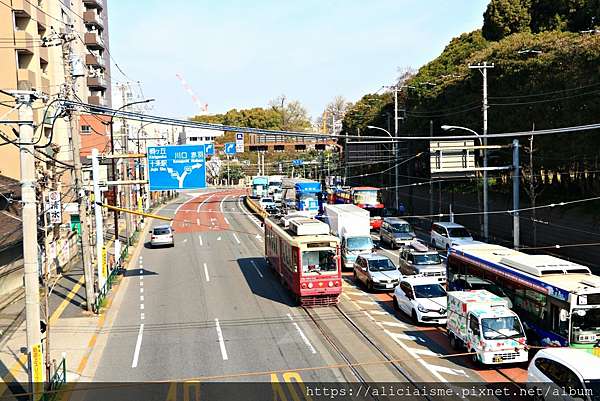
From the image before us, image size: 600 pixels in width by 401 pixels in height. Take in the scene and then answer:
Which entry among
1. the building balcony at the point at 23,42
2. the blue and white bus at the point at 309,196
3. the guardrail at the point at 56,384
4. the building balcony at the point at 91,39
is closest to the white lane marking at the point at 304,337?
the guardrail at the point at 56,384

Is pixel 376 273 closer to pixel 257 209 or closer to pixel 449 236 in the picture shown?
pixel 449 236

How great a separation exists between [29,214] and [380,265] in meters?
18.6

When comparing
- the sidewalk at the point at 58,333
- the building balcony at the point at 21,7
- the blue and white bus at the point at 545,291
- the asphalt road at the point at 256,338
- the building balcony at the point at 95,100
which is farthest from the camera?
the building balcony at the point at 95,100

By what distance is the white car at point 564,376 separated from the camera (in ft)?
41.8

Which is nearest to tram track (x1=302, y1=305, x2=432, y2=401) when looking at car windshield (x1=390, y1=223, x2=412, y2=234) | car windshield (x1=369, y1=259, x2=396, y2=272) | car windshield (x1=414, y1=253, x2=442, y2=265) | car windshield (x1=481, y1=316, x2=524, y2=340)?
car windshield (x1=481, y1=316, x2=524, y2=340)

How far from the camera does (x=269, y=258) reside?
1378 inches

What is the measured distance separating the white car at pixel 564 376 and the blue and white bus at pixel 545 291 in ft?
9.07

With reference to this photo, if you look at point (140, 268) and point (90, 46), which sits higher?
point (90, 46)

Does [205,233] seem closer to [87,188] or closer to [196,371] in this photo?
[87,188]

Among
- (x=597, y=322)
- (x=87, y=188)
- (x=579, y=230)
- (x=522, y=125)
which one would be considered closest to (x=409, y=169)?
(x=522, y=125)

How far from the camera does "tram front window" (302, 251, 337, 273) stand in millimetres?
25234

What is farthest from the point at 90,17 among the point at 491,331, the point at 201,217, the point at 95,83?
the point at 491,331

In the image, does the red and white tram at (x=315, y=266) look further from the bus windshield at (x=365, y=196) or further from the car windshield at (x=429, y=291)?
the bus windshield at (x=365, y=196)

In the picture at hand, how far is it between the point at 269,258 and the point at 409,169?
126ft
